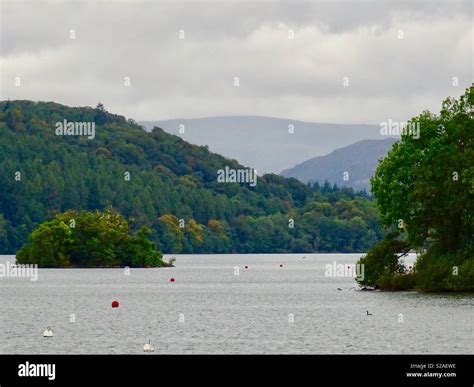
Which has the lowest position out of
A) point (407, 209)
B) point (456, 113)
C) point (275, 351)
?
point (275, 351)

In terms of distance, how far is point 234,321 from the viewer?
9100 centimetres

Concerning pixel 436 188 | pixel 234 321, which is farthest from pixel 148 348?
pixel 436 188

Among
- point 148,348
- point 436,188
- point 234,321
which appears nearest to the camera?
point 148,348

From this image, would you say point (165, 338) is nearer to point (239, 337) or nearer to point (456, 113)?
point (239, 337)

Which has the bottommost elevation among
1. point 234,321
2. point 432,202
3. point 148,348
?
point 148,348

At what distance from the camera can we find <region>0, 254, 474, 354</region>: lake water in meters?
71.8

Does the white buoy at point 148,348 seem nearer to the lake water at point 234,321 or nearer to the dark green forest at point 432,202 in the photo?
the lake water at point 234,321

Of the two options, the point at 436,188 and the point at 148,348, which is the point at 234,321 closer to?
the point at 148,348

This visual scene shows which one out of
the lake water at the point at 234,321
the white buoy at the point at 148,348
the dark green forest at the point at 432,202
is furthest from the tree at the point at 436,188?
the white buoy at the point at 148,348

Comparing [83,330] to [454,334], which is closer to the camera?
[454,334]

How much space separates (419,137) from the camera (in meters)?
113
